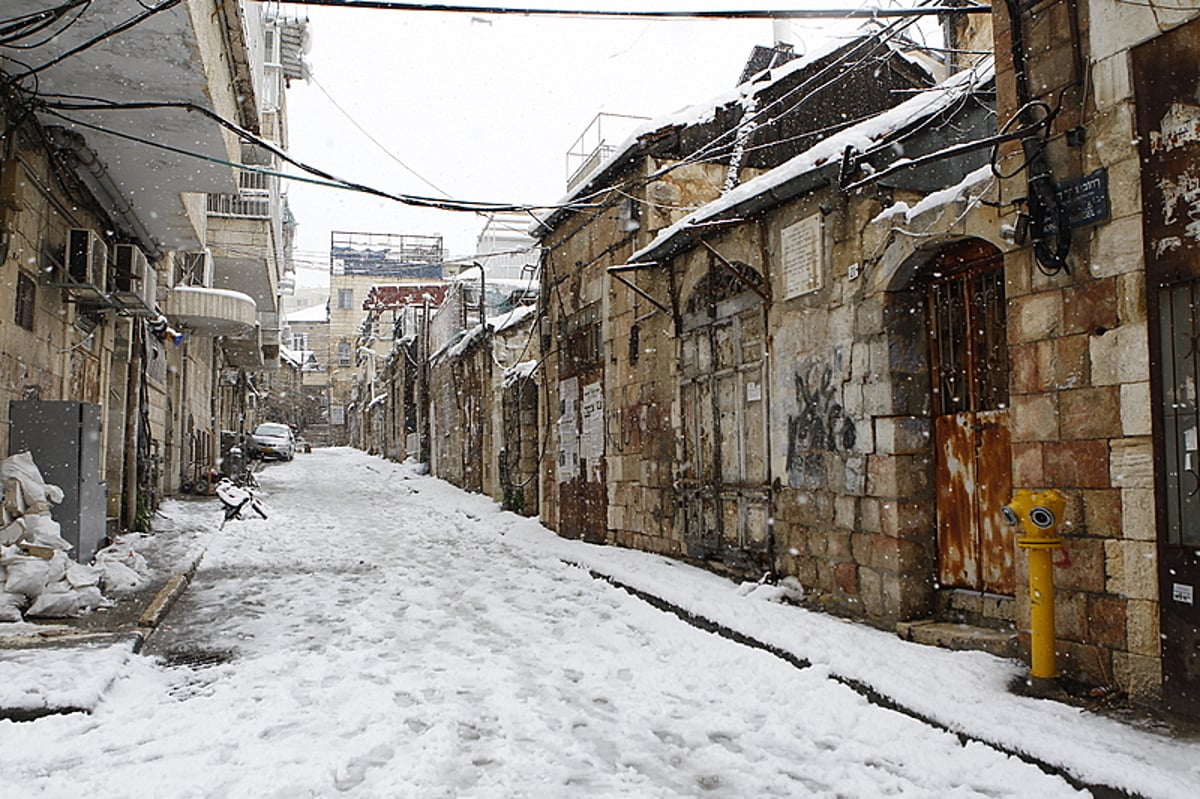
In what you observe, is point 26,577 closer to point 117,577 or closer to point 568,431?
point 117,577

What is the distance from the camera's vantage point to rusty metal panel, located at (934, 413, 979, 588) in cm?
593

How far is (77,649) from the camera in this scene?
5.71 meters

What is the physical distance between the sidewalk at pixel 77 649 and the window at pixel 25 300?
280 cm

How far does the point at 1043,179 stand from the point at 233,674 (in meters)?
5.73

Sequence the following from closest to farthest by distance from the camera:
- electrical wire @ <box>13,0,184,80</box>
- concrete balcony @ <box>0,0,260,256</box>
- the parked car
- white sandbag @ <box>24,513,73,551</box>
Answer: electrical wire @ <box>13,0,184,80</box> < concrete balcony @ <box>0,0,260,256</box> < white sandbag @ <box>24,513,73,551</box> < the parked car

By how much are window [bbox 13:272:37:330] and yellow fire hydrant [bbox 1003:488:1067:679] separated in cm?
866

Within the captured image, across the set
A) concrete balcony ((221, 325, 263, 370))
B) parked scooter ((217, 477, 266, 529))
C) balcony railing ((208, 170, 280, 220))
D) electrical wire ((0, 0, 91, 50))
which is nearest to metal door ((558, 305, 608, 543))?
parked scooter ((217, 477, 266, 529))

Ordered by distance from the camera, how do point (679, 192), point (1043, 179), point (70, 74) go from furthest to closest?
1. point (679, 192)
2. point (70, 74)
3. point (1043, 179)

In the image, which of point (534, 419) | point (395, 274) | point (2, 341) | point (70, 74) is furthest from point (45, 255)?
point (395, 274)

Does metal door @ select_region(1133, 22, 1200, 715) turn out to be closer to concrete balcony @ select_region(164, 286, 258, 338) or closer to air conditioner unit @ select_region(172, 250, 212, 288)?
concrete balcony @ select_region(164, 286, 258, 338)

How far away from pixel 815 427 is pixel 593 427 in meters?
5.45

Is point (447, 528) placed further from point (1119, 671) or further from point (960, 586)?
point (1119, 671)

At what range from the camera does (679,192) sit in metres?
10.7

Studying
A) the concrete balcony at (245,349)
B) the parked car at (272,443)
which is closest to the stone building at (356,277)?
the parked car at (272,443)
